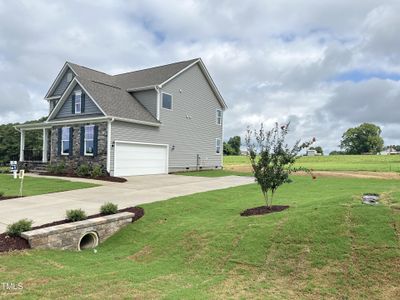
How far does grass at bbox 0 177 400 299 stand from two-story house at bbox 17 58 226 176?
43.7 ft

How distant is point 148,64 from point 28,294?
103ft

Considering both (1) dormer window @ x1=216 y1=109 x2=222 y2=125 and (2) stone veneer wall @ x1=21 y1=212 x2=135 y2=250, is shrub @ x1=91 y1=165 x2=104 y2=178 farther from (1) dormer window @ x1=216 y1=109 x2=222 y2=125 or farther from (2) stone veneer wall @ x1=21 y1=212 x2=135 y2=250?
(1) dormer window @ x1=216 y1=109 x2=222 y2=125

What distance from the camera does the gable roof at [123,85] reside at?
21.1m

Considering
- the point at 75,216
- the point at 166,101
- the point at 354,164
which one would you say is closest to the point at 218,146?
the point at 166,101

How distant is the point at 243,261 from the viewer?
5547 mm

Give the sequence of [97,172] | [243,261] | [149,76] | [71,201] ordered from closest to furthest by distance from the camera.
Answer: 1. [243,261]
2. [71,201]
3. [97,172]
4. [149,76]

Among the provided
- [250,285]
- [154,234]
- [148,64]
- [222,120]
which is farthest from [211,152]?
[250,285]

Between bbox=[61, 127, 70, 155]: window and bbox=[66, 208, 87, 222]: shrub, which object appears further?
bbox=[61, 127, 70, 155]: window

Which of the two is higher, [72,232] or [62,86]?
[62,86]

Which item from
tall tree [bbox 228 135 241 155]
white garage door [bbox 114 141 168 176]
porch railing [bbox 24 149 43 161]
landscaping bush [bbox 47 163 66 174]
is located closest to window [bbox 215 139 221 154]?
white garage door [bbox 114 141 168 176]

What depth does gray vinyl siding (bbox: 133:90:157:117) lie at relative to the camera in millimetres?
23688

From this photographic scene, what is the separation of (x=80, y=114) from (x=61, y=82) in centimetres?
775

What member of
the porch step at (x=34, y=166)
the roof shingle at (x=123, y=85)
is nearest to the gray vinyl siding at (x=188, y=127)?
the roof shingle at (x=123, y=85)

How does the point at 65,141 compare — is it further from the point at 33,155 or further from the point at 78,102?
the point at 33,155
